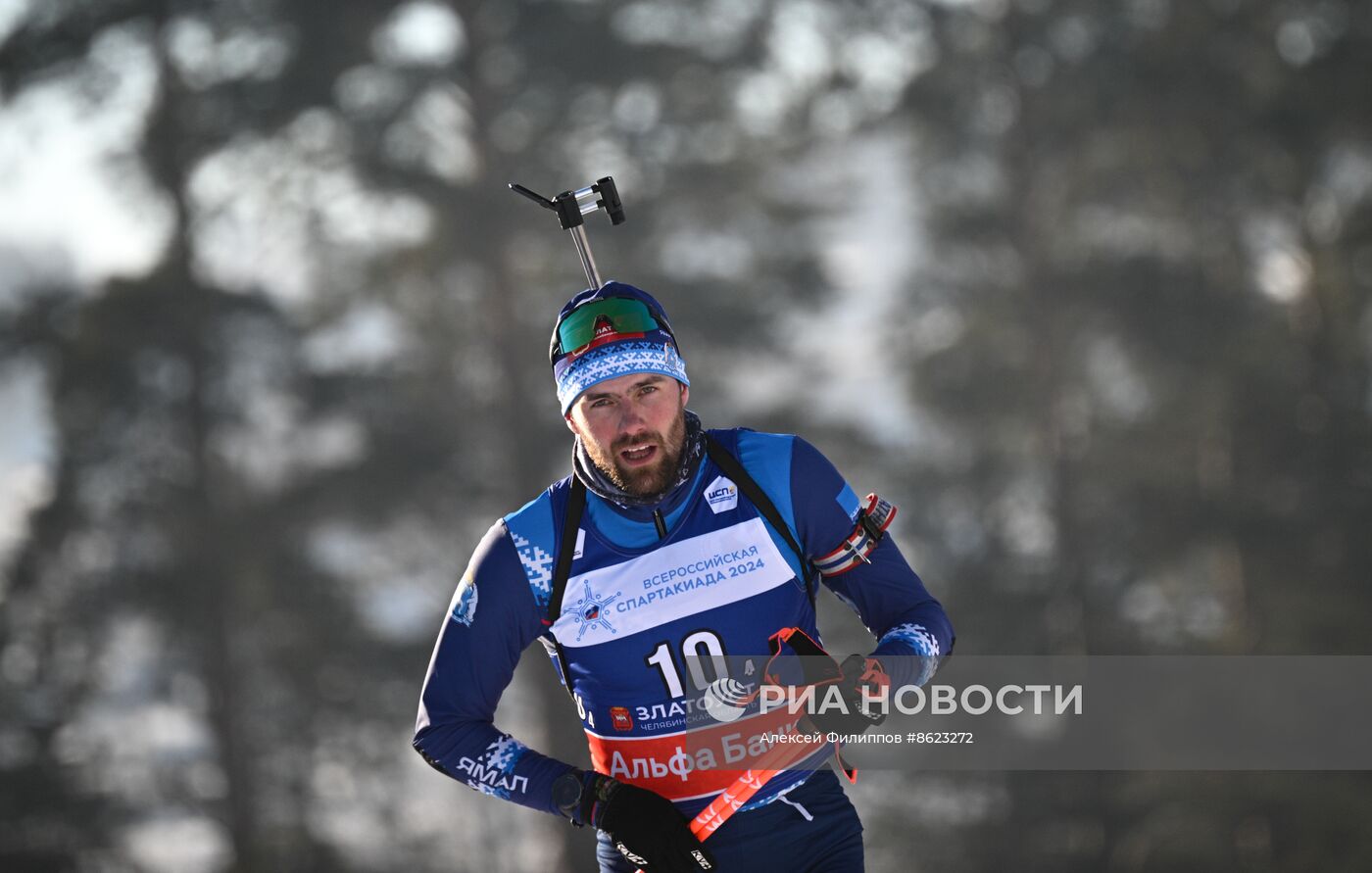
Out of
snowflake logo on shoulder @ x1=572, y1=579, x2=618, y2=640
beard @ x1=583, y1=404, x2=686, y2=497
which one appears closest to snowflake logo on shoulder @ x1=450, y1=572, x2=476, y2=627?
snowflake logo on shoulder @ x1=572, y1=579, x2=618, y2=640

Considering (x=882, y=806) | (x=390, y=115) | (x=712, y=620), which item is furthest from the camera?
(x=882, y=806)

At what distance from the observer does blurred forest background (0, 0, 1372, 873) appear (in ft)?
42.7

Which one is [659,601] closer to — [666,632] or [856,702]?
[666,632]

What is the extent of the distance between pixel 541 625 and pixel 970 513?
10916 millimetres

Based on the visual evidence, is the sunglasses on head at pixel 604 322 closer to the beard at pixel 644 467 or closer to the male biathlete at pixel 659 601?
the male biathlete at pixel 659 601

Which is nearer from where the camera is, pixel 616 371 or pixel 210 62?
pixel 616 371

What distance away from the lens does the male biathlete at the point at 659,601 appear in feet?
10.4

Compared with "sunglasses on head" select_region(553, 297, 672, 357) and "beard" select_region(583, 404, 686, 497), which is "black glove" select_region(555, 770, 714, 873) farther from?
"sunglasses on head" select_region(553, 297, 672, 357)

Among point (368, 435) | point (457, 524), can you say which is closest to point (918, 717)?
point (457, 524)

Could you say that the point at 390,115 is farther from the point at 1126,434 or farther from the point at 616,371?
the point at 616,371

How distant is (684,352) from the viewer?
13.0 m

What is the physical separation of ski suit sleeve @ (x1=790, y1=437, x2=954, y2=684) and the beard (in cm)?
28

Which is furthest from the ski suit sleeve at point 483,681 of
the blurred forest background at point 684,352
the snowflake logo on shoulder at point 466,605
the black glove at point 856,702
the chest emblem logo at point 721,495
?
the blurred forest background at point 684,352

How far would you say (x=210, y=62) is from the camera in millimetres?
13180
